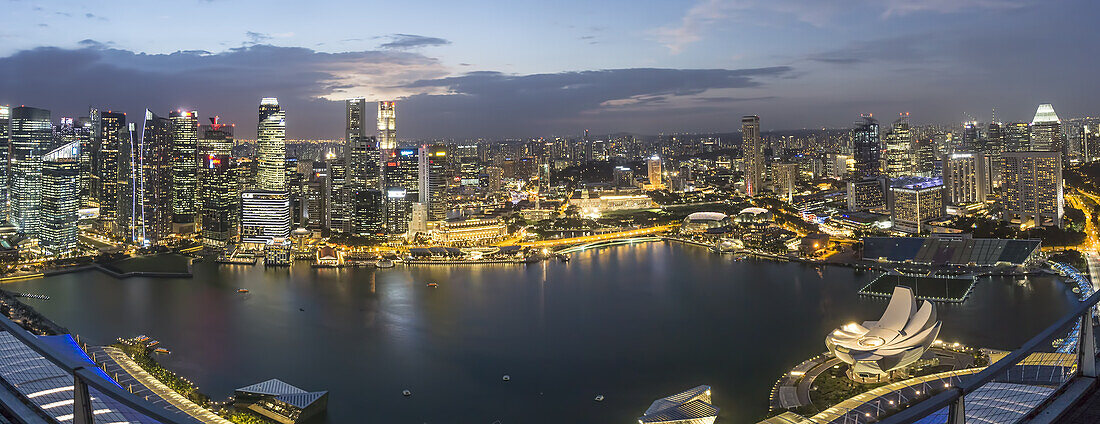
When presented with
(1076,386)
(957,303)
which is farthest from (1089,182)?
(1076,386)

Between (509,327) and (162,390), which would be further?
(509,327)

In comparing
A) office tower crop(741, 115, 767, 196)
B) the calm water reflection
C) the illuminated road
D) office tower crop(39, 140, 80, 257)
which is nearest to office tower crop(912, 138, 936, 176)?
office tower crop(741, 115, 767, 196)

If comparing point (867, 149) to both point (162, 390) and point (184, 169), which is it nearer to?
point (184, 169)

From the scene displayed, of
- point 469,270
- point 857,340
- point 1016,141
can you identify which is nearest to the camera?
point 857,340

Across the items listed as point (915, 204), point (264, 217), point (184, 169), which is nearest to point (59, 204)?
point (184, 169)

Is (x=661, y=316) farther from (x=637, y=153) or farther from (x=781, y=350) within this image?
(x=637, y=153)

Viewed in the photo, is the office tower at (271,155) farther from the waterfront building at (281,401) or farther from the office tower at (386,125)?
the waterfront building at (281,401)

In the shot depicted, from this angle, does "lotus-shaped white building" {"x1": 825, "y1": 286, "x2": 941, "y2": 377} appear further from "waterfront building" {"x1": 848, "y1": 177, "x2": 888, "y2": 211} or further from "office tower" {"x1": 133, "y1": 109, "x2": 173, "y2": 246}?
"office tower" {"x1": 133, "y1": 109, "x2": 173, "y2": 246}
